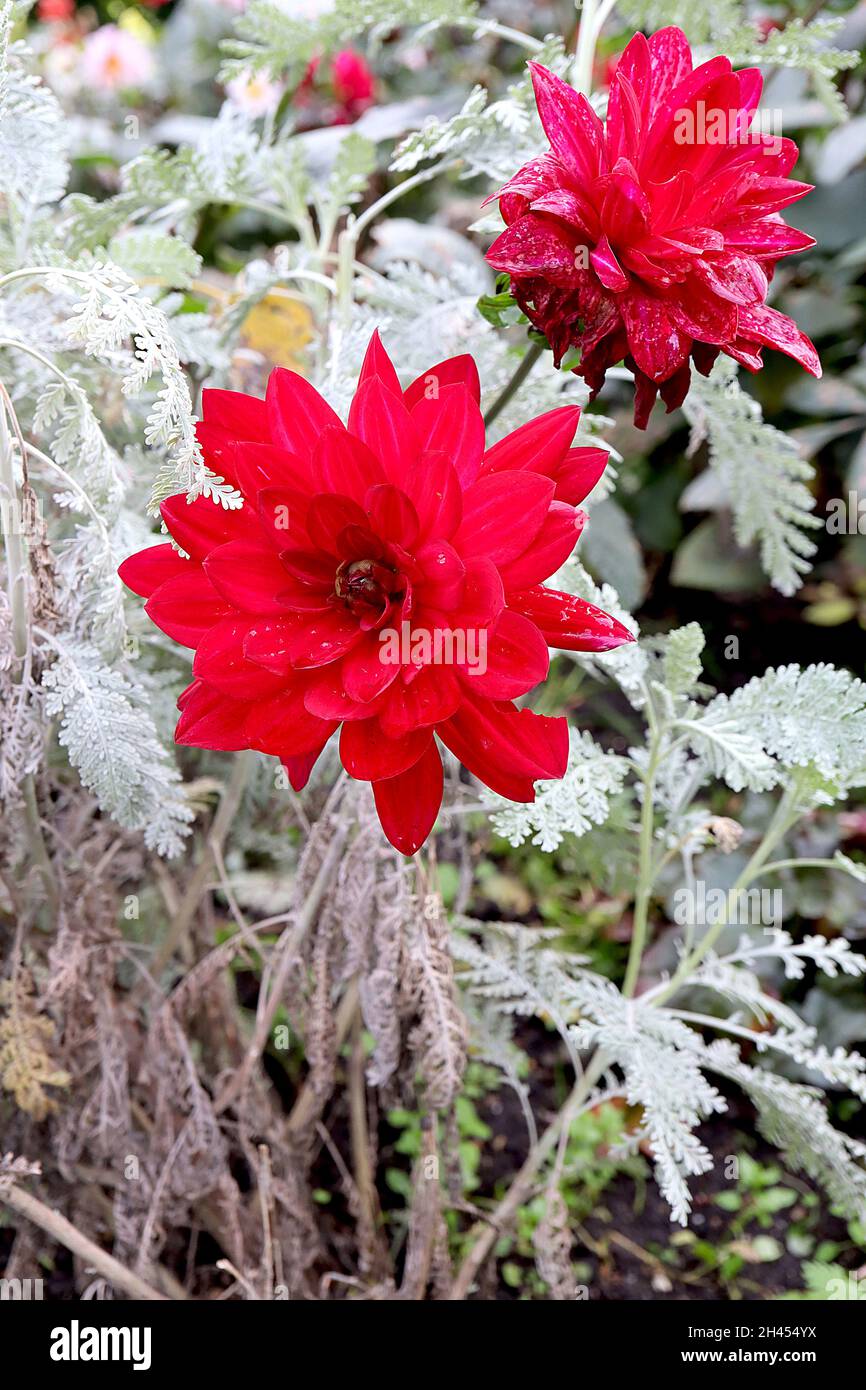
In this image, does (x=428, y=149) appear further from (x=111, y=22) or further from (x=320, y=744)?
(x=111, y=22)

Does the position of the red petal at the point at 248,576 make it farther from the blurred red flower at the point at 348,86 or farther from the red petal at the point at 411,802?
the blurred red flower at the point at 348,86

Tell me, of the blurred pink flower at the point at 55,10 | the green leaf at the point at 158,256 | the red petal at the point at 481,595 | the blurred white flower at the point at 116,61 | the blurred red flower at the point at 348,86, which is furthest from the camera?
the blurred pink flower at the point at 55,10

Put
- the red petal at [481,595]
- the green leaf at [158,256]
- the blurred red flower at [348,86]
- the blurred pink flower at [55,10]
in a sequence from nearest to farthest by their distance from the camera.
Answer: the red petal at [481,595] < the green leaf at [158,256] < the blurred red flower at [348,86] < the blurred pink flower at [55,10]

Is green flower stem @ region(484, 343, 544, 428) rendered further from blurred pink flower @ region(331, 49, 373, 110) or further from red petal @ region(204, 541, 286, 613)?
blurred pink flower @ region(331, 49, 373, 110)

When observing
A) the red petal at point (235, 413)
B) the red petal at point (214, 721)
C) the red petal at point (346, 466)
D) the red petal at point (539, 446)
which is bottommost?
the red petal at point (214, 721)

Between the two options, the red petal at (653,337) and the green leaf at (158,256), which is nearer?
the red petal at (653,337)

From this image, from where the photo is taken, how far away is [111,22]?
2.88 m

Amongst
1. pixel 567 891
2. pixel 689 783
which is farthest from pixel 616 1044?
pixel 567 891

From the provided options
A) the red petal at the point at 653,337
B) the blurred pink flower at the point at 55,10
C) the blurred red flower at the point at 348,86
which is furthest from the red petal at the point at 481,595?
the blurred pink flower at the point at 55,10

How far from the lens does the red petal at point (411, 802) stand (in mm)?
463

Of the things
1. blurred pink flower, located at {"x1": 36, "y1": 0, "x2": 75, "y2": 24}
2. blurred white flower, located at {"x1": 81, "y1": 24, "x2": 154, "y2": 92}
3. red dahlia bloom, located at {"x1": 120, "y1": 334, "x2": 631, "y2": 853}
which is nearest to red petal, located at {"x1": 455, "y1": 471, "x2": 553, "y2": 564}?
red dahlia bloom, located at {"x1": 120, "y1": 334, "x2": 631, "y2": 853}

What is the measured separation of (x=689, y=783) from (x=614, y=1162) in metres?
0.43

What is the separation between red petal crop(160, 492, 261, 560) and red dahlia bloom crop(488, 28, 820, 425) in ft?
0.46

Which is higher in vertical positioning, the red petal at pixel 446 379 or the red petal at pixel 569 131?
the red petal at pixel 569 131
